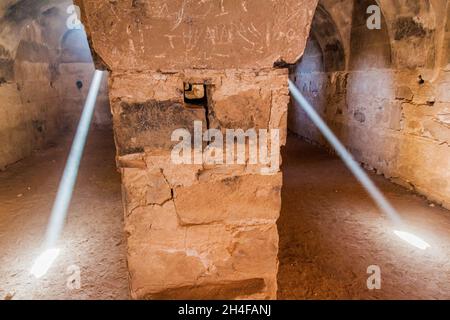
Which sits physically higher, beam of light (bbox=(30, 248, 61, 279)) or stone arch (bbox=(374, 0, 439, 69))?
stone arch (bbox=(374, 0, 439, 69))

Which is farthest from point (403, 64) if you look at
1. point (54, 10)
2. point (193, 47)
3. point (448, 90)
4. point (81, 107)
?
point (81, 107)

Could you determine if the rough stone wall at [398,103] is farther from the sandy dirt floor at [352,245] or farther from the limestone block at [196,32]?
the limestone block at [196,32]

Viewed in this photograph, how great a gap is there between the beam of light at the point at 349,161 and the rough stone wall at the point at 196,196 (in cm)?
290

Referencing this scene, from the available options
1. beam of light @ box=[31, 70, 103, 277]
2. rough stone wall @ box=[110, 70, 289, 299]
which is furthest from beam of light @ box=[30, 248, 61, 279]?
rough stone wall @ box=[110, 70, 289, 299]

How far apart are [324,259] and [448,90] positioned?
2.86m

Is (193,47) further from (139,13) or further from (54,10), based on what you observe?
(54,10)

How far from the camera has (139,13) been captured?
4.80 ft

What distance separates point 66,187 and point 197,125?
167 inches

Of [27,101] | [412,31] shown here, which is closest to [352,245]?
[412,31]

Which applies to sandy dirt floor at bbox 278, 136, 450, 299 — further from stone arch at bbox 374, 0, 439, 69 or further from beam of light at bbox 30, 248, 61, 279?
beam of light at bbox 30, 248, 61, 279

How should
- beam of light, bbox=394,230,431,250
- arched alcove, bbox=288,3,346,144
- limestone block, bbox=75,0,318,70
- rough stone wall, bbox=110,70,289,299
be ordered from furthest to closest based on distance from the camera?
arched alcove, bbox=288,3,346,144 < beam of light, bbox=394,230,431,250 < rough stone wall, bbox=110,70,289,299 < limestone block, bbox=75,0,318,70

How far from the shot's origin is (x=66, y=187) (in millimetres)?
5066

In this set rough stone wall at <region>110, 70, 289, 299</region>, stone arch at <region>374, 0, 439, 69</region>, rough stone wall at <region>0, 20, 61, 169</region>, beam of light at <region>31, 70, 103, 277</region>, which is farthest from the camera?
rough stone wall at <region>0, 20, 61, 169</region>

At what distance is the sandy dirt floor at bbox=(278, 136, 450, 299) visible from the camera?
2.69m
